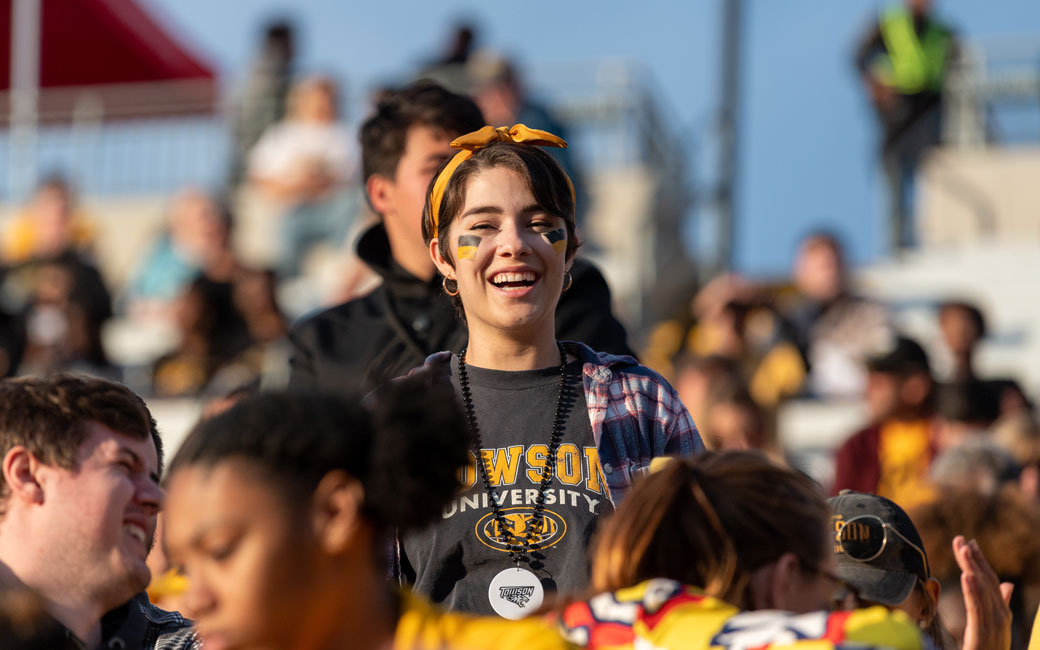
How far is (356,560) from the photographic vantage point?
7.91 feet

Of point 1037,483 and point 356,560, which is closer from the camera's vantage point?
point 356,560

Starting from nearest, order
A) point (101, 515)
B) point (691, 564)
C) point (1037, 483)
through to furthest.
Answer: point (691, 564) → point (101, 515) → point (1037, 483)

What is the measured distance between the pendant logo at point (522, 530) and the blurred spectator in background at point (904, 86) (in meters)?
10.4

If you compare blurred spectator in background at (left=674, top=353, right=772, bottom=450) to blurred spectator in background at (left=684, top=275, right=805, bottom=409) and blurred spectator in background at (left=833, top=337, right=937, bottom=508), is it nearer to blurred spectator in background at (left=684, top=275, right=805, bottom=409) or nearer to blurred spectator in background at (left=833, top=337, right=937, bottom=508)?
blurred spectator in background at (left=833, top=337, right=937, bottom=508)

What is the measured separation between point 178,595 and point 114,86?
51.3 feet

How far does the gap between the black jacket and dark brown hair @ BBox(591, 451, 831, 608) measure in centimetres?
Answer: 147

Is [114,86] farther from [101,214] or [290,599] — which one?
[290,599]

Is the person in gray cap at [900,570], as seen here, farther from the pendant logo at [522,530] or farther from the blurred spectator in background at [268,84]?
the blurred spectator in background at [268,84]

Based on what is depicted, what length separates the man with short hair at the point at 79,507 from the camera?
328 cm

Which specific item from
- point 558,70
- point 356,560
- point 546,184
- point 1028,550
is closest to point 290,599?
point 356,560

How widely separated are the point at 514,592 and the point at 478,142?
3.48 ft

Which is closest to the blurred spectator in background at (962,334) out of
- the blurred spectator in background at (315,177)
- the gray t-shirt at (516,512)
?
the blurred spectator in background at (315,177)

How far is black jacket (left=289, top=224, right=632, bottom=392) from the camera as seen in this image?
4270 mm

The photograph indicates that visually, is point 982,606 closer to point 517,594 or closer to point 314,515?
point 517,594
